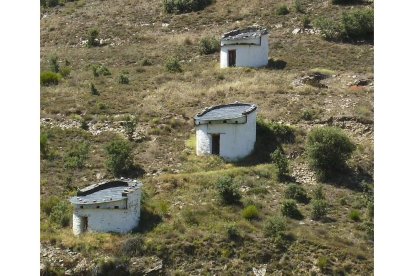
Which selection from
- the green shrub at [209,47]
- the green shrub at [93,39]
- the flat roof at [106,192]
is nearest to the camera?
the flat roof at [106,192]

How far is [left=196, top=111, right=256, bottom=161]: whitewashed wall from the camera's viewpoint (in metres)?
29.7

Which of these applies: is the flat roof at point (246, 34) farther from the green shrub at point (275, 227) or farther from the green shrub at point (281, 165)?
the green shrub at point (275, 227)

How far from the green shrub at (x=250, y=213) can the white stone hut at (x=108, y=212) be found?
12.4ft

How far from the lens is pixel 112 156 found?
29062 mm

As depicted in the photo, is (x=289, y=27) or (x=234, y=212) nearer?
(x=234, y=212)

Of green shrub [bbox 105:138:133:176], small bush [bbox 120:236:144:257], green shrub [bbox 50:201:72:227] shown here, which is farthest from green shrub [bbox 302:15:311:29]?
small bush [bbox 120:236:144:257]

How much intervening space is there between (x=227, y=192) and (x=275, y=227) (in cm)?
285

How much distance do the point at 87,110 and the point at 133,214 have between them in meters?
12.7

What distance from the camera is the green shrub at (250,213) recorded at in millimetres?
24609

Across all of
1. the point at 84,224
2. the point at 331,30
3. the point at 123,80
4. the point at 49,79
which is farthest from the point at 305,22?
the point at 84,224

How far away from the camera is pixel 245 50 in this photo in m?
40.8

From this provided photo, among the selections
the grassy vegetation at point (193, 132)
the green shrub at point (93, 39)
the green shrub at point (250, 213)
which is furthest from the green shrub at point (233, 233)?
the green shrub at point (93, 39)

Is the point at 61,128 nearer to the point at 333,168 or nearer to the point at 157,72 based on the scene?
the point at 157,72

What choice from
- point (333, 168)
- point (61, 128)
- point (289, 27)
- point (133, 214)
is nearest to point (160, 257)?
point (133, 214)
